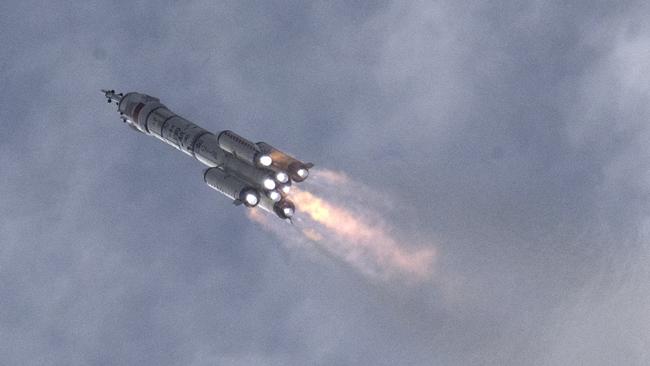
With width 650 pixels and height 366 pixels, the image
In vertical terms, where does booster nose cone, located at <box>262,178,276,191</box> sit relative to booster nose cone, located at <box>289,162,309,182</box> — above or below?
below

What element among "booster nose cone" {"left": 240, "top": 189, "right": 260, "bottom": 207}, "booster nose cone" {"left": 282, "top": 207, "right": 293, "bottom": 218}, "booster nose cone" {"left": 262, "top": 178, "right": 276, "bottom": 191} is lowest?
"booster nose cone" {"left": 240, "top": 189, "right": 260, "bottom": 207}

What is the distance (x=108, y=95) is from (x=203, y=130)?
19.6m

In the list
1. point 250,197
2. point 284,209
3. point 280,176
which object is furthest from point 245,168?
point 284,209

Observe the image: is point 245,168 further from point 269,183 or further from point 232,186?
point 269,183

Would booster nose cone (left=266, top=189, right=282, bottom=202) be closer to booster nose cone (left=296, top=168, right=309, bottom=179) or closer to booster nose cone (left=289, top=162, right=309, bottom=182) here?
booster nose cone (left=289, top=162, right=309, bottom=182)

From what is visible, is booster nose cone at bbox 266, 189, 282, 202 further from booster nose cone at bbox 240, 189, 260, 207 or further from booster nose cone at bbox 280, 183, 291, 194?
booster nose cone at bbox 240, 189, 260, 207

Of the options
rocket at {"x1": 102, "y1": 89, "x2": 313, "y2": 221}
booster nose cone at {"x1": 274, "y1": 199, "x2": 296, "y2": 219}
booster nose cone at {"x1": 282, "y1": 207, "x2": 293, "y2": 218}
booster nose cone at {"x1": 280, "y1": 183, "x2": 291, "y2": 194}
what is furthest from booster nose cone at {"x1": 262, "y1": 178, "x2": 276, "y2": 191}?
booster nose cone at {"x1": 282, "y1": 207, "x2": 293, "y2": 218}

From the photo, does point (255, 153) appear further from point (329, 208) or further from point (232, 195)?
point (329, 208)

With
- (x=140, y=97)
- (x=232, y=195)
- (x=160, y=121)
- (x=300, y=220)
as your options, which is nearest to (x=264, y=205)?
(x=232, y=195)

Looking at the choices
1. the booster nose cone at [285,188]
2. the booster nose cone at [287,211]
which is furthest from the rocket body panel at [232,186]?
the booster nose cone at [287,211]

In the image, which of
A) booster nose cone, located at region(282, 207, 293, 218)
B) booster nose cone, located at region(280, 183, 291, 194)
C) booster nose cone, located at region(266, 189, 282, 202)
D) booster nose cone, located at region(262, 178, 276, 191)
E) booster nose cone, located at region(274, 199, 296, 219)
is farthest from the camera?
booster nose cone, located at region(280, 183, 291, 194)

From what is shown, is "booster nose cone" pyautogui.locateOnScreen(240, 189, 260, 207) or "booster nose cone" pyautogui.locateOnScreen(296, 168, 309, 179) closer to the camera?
"booster nose cone" pyautogui.locateOnScreen(296, 168, 309, 179)

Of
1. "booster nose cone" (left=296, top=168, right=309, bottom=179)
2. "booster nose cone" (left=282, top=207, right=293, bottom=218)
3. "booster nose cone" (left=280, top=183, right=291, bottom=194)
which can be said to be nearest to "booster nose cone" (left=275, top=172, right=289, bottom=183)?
"booster nose cone" (left=280, top=183, right=291, bottom=194)

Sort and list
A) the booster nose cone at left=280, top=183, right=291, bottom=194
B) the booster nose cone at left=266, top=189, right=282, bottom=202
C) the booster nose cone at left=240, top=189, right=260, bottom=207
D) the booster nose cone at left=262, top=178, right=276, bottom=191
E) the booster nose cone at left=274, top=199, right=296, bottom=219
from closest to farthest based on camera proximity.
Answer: the booster nose cone at left=262, top=178, right=276, bottom=191 → the booster nose cone at left=266, top=189, right=282, bottom=202 → the booster nose cone at left=240, top=189, right=260, bottom=207 → the booster nose cone at left=274, top=199, right=296, bottom=219 → the booster nose cone at left=280, top=183, right=291, bottom=194
